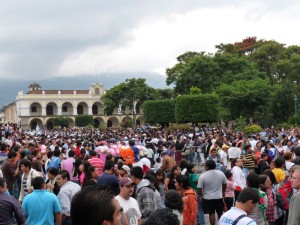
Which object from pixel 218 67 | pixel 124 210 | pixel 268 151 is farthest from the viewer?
pixel 218 67

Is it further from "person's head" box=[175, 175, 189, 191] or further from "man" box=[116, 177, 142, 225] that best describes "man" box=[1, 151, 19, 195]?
"man" box=[116, 177, 142, 225]

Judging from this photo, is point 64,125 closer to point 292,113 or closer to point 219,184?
point 292,113

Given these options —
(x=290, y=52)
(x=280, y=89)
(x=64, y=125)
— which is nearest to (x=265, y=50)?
(x=290, y=52)

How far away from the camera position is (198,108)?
143 ft

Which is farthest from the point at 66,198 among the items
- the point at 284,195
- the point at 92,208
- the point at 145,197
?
the point at 92,208

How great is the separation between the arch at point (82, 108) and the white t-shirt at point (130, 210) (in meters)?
83.5

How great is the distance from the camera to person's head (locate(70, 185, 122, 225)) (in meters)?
2.29

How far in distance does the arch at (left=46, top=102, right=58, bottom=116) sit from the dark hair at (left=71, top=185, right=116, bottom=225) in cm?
8631

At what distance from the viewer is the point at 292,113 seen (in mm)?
44750

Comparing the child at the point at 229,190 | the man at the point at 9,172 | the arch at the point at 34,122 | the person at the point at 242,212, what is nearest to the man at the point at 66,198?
the person at the point at 242,212

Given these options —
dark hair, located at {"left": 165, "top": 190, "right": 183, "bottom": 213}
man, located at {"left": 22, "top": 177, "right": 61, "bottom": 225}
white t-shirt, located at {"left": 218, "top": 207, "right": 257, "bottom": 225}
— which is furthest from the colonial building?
white t-shirt, located at {"left": 218, "top": 207, "right": 257, "bottom": 225}

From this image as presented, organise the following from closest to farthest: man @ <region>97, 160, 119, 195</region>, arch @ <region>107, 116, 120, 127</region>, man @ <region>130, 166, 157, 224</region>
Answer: man @ <region>130, 166, 157, 224</region> → man @ <region>97, 160, 119, 195</region> → arch @ <region>107, 116, 120, 127</region>

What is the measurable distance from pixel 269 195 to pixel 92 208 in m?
5.19

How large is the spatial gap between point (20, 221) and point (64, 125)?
76.9m
